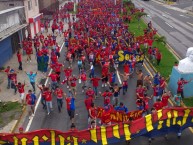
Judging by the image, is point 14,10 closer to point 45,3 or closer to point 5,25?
point 5,25

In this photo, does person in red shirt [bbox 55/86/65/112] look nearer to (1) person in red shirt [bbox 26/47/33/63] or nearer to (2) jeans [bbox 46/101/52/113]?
(2) jeans [bbox 46/101/52/113]

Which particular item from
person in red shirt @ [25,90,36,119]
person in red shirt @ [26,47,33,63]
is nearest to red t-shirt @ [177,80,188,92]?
person in red shirt @ [25,90,36,119]

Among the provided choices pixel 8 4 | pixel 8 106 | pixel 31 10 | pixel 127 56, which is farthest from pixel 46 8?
pixel 8 106

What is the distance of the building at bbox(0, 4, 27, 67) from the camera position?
21.9m

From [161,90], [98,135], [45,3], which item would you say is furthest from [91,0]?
[98,135]

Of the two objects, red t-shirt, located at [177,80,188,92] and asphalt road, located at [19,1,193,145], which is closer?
asphalt road, located at [19,1,193,145]

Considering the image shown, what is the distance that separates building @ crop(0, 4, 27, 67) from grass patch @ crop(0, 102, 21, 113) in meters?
6.56

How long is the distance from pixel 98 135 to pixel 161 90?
221 inches

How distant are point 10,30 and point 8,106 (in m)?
9.69

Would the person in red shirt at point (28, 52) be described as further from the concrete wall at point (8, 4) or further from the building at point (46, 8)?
the building at point (46, 8)

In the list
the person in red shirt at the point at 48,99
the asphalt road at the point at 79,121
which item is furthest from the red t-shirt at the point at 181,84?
the person in red shirt at the point at 48,99

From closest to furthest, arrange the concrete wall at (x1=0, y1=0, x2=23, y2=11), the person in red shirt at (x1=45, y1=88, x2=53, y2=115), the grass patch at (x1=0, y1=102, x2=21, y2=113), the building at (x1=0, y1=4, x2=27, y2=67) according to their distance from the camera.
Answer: the person in red shirt at (x1=45, y1=88, x2=53, y2=115), the grass patch at (x1=0, y1=102, x2=21, y2=113), the building at (x1=0, y1=4, x2=27, y2=67), the concrete wall at (x1=0, y1=0, x2=23, y2=11)

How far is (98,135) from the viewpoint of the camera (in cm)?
1041

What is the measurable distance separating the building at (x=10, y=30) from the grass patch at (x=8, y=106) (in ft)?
21.5
